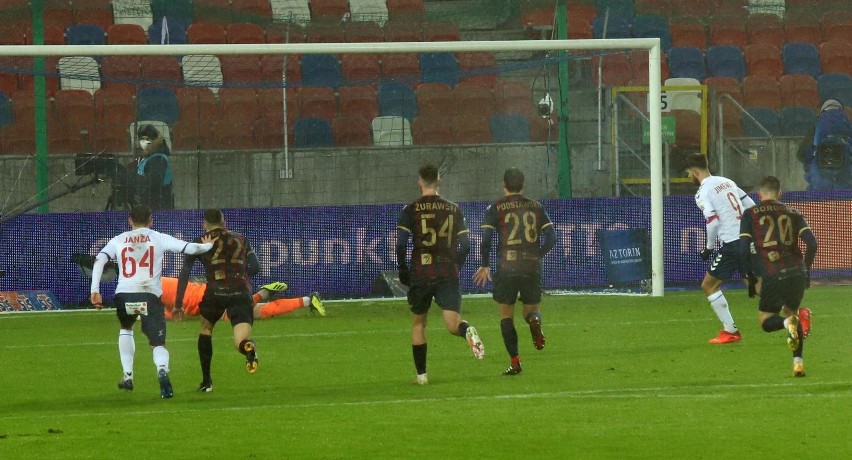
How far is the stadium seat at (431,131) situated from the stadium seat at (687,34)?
9.72 meters

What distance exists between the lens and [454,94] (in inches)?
889

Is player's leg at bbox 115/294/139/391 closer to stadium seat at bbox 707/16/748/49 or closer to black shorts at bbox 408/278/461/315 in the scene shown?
black shorts at bbox 408/278/461/315

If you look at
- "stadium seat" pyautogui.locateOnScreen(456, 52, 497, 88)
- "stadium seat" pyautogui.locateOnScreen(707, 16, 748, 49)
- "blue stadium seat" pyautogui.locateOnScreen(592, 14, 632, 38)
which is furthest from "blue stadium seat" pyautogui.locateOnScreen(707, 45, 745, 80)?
"stadium seat" pyautogui.locateOnScreen(456, 52, 497, 88)

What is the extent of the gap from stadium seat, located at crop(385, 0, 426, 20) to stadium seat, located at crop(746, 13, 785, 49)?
7.27 metres

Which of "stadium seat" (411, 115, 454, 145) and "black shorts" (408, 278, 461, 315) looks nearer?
"black shorts" (408, 278, 461, 315)

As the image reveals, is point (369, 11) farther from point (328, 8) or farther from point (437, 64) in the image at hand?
point (437, 64)

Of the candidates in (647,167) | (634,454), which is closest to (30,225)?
(647,167)

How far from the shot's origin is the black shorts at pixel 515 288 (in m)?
12.2

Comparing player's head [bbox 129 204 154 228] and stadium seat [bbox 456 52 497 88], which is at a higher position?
stadium seat [bbox 456 52 497 88]

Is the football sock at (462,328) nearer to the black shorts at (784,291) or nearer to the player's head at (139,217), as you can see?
the black shorts at (784,291)

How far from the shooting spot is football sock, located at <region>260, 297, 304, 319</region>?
1780cm

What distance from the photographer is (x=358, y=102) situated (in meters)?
21.8

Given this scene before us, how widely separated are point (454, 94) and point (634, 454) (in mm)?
14754

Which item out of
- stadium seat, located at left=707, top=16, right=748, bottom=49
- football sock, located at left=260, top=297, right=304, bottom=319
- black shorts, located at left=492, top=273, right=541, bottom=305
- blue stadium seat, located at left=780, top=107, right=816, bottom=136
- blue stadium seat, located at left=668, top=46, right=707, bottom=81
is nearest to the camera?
black shorts, located at left=492, top=273, right=541, bottom=305
